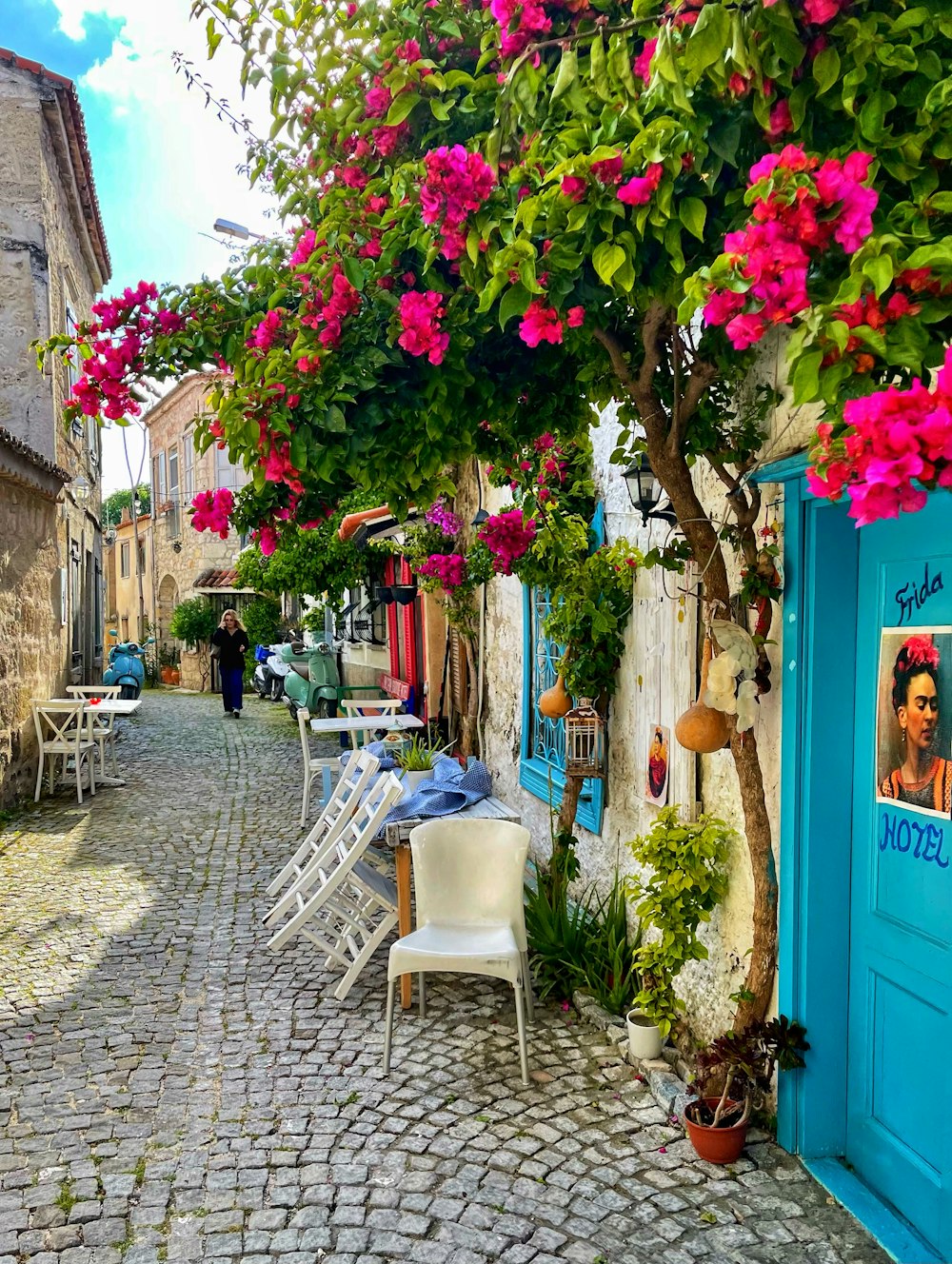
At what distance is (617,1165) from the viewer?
3.12 meters

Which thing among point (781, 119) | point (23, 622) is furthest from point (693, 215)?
point (23, 622)

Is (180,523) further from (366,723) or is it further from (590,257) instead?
(590,257)

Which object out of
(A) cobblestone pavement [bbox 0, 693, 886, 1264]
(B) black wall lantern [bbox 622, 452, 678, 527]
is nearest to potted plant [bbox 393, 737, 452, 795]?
(A) cobblestone pavement [bbox 0, 693, 886, 1264]

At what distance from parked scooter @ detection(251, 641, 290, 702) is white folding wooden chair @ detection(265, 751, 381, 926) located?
12268 mm

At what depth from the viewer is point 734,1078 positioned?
3096mm

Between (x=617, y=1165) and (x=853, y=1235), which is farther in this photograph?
(x=617, y=1165)

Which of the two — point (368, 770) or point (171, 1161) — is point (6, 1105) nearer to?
point (171, 1161)

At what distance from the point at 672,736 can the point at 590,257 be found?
217cm

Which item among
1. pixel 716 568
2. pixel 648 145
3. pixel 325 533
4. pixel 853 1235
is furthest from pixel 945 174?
pixel 325 533

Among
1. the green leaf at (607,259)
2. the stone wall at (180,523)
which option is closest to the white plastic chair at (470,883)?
the green leaf at (607,259)

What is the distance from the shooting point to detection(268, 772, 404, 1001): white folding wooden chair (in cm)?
439

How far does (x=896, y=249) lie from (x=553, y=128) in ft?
4.22

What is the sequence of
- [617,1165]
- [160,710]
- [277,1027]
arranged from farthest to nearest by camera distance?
1. [160,710]
2. [277,1027]
3. [617,1165]

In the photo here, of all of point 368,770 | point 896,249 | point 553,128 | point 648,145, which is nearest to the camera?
point 896,249
